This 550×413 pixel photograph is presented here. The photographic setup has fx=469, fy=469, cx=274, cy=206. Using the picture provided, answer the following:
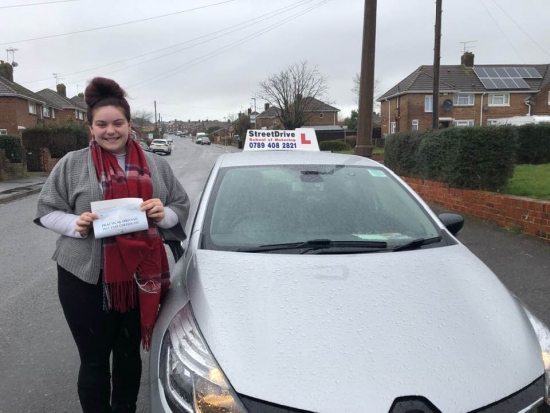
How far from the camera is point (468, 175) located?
767cm

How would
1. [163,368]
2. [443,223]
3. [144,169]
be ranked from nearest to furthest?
[163,368], [144,169], [443,223]

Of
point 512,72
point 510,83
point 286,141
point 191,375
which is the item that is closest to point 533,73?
point 512,72

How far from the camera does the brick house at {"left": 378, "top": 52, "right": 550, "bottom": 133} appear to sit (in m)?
39.5

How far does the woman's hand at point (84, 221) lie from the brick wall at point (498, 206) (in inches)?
221

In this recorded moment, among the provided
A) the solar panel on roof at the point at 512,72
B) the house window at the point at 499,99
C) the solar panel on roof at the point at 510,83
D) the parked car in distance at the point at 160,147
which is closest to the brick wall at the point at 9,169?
the parked car in distance at the point at 160,147

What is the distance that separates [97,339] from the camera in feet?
7.68

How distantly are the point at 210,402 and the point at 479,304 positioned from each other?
4.08 feet

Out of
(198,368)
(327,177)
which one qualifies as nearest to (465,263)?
(327,177)

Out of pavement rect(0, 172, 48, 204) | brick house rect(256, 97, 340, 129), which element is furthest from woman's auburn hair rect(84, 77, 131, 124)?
brick house rect(256, 97, 340, 129)

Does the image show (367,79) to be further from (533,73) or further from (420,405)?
(533,73)

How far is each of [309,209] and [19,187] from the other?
50.6 ft

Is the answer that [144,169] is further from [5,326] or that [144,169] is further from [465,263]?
[5,326]

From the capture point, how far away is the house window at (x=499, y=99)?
40.5m

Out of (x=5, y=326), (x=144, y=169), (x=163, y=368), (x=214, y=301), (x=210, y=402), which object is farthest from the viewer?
(x=5, y=326)
